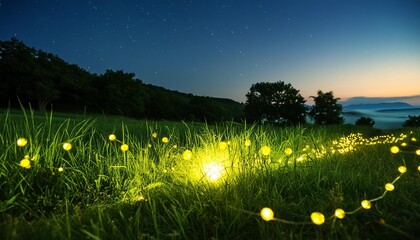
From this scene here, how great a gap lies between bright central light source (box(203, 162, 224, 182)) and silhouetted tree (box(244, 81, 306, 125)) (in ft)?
98.9

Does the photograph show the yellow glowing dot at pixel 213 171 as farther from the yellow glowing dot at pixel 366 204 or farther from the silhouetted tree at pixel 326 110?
the silhouetted tree at pixel 326 110

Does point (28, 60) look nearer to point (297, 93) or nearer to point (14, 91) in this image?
point (14, 91)

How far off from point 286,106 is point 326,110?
4535 mm

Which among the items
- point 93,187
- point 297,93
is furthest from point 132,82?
point 93,187

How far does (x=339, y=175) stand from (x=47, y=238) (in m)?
2.88

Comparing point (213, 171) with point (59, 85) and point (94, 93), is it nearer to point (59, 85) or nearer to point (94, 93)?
point (59, 85)

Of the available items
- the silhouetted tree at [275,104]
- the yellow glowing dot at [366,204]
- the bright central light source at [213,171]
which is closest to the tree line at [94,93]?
the silhouetted tree at [275,104]

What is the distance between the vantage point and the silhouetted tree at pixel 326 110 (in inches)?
1314

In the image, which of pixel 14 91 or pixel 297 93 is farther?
pixel 297 93

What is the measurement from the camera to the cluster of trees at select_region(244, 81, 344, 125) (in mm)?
33656

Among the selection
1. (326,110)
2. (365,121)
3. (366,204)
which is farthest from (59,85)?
(366,204)

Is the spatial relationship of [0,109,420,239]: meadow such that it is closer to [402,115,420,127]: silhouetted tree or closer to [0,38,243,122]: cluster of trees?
[0,38,243,122]: cluster of trees

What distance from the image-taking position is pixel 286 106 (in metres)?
34.4

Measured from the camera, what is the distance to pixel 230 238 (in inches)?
84.4
